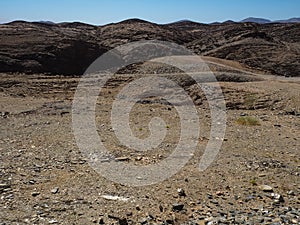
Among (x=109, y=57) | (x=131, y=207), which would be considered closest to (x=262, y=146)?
(x=131, y=207)

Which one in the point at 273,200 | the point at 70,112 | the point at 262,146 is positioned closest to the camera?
the point at 273,200

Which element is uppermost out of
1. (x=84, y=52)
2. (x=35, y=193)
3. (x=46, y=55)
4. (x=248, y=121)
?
(x=84, y=52)

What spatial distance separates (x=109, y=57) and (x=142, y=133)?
1690 centimetres

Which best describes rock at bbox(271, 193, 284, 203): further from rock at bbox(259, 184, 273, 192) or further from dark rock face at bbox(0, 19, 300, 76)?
dark rock face at bbox(0, 19, 300, 76)

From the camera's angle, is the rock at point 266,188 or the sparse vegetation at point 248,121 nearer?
the rock at point 266,188

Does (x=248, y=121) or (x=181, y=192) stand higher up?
(x=248, y=121)

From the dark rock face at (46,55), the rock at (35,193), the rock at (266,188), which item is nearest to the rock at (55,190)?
the rock at (35,193)

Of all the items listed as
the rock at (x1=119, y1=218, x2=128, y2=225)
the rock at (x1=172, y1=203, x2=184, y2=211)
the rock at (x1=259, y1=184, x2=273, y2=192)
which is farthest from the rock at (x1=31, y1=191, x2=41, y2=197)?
the rock at (x1=259, y1=184, x2=273, y2=192)

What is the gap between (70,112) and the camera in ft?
46.1

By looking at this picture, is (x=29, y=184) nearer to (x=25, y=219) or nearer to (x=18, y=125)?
(x=25, y=219)

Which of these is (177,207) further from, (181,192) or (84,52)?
(84,52)

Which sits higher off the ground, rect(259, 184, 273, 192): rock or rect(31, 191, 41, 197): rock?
rect(31, 191, 41, 197): rock

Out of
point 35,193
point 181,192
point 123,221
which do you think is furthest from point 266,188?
point 35,193

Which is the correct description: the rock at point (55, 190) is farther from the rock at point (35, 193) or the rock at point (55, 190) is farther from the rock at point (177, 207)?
the rock at point (177, 207)
